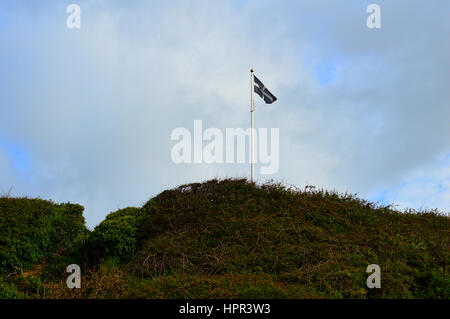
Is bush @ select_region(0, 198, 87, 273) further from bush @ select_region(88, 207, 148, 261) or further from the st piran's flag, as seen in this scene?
the st piran's flag

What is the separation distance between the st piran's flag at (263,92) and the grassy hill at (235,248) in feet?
17.7

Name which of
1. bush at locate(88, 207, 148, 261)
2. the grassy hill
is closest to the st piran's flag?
the grassy hill

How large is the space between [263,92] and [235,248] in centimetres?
955

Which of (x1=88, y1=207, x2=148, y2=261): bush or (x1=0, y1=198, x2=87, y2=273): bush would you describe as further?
(x1=0, y1=198, x2=87, y2=273): bush

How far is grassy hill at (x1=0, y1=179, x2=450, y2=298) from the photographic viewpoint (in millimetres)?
10641

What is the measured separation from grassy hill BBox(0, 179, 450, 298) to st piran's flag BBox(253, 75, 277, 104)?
5.40 m

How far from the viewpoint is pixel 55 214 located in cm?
1656

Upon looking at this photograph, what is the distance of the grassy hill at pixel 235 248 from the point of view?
10.6m

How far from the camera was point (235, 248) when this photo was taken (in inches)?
508

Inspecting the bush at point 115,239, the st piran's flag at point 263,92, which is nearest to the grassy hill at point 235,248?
the bush at point 115,239

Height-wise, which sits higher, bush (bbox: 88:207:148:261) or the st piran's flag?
the st piran's flag
